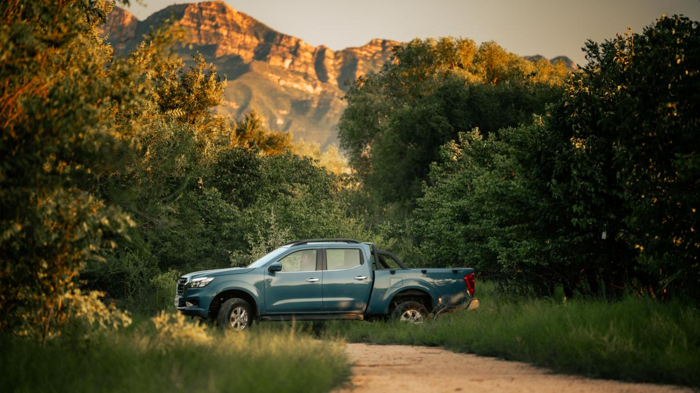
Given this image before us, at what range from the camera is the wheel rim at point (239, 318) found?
14.9m

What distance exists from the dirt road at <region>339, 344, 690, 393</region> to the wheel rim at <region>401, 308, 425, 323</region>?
3.30 m

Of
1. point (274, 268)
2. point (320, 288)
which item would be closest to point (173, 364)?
point (274, 268)

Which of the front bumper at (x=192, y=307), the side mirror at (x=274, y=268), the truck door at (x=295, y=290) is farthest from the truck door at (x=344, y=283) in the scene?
the front bumper at (x=192, y=307)

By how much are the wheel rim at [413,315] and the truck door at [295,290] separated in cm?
172

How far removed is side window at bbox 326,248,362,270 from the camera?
617 inches

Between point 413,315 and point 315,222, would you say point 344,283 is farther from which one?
point 315,222

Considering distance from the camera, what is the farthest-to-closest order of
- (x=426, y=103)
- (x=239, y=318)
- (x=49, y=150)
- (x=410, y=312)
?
(x=426, y=103)
(x=410, y=312)
(x=239, y=318)
(x=49, y=150)

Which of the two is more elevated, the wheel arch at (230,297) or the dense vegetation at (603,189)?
the dense vegetation at (603,189)

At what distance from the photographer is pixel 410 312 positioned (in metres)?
15.6

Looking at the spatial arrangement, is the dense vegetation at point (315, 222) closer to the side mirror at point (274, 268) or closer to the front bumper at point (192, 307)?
the front bumper at point (192, 307)

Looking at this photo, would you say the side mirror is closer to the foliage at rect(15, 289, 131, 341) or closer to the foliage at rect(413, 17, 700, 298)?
the foliage at rect(15, 289, 131, 341)

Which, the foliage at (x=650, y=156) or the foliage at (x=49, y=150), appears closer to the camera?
the foliage at (x=49, y=150)

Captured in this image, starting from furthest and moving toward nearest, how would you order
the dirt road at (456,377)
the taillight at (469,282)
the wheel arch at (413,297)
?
the taillight at (469,282) → the wheel arch at (413,297) → the dirt road at (456,377)

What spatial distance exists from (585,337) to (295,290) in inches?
251
